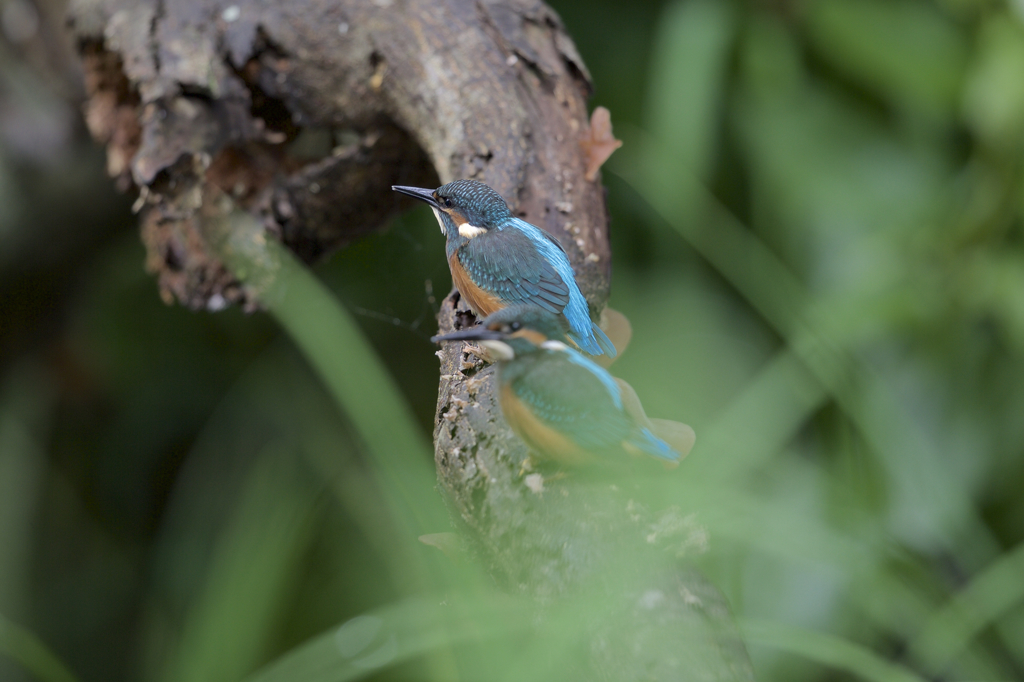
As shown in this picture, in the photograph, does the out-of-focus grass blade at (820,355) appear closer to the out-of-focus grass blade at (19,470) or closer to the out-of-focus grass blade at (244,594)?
the out-of-focus grass blade at (244,594)

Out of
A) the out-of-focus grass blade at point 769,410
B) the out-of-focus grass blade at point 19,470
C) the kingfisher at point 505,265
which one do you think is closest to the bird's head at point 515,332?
the kingfisher at point 505,265

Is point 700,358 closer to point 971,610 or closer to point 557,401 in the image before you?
point 971,610

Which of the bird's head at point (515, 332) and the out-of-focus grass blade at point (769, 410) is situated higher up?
the bird's head at point (515, 332)

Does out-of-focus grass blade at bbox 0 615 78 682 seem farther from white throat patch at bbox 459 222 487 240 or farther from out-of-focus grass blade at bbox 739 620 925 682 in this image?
out-of-focus grass blade at bbox 739 620 925 682

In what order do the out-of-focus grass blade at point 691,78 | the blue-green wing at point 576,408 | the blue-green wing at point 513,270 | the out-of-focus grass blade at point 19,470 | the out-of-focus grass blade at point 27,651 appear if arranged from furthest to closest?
the out-of-focus grass blade at point 19,470, the out-of-focus grass blade at point 691,78, the out-of-focus grass blade at point 27,651, the blue-green wing at point 513,270, the blue-green wing at point 576,408

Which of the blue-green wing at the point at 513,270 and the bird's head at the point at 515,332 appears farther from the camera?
the blue-green wing at the point at 513,270

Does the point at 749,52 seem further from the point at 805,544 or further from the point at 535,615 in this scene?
the point at 535,615

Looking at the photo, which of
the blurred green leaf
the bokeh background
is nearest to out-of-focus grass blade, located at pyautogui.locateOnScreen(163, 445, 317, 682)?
the bokeh background
